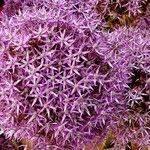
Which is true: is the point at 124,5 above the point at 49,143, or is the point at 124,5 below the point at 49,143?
above

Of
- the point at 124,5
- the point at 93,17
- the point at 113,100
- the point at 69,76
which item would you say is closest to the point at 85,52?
the point at 69,76

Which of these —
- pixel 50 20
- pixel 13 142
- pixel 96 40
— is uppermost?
pixel 50 20

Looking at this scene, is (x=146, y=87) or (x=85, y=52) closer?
(x=85, y=52)

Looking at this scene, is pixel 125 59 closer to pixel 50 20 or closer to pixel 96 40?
pixel 96 40

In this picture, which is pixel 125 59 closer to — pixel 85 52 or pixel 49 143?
pixel 85 52

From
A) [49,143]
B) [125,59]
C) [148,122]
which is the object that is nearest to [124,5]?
[125,59]

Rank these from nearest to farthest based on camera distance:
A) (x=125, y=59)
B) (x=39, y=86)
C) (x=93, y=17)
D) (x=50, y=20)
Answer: (x=39, y=86)
(x=50, y=20)
(x=125, y=59)
(x=93, y=17)

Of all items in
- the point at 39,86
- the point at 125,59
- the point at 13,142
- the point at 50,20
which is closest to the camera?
the point at 39,86
